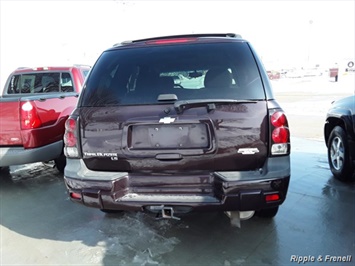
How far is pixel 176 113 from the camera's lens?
8.13ft

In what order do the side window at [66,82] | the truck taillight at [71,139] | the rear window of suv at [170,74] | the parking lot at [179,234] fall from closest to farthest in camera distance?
the rear window of suv at [170,74] → the truck taillight at [71,139] → the parking lot at [179,234] → the side window at [66,82]

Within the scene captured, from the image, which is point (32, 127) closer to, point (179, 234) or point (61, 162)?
point (61, 162)

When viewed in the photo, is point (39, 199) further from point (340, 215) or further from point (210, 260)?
point (340, 215)

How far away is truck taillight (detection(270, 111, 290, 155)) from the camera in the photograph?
2490 millimetres

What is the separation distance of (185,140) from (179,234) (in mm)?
1242

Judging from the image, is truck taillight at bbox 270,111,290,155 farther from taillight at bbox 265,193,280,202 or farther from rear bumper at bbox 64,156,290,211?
taillight at bbox 265,193,280,202

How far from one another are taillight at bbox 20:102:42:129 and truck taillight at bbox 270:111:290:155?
324cm

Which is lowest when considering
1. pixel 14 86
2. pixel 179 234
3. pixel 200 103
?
pixel 179 234

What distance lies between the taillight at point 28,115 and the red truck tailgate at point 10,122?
0.21 feet

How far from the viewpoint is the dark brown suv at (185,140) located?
2459mm

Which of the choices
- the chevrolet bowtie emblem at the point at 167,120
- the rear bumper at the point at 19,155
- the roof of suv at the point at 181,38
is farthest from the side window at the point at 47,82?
the chevrolet bowtie emblem at the point at 167,120

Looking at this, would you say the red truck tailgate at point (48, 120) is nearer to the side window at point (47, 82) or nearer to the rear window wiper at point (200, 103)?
the side window at point (47, 82)

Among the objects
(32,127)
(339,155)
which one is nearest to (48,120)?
(32,127)

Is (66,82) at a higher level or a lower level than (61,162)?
higher
